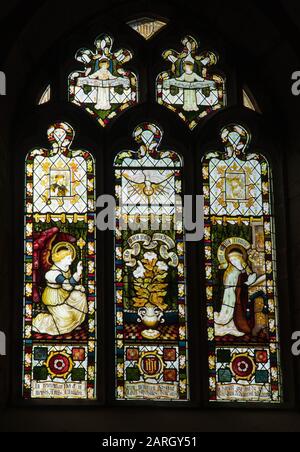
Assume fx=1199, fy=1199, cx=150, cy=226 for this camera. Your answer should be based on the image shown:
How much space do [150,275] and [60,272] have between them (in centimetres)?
68

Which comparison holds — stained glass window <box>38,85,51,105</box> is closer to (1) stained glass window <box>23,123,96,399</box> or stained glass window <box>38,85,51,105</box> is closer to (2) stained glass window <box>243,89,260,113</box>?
(1) stained glass window <box>23,123,96,399</box>

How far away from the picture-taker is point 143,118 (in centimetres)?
950

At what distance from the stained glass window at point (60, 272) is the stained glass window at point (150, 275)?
0.23 meters

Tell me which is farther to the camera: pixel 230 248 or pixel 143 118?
pixel 143 118

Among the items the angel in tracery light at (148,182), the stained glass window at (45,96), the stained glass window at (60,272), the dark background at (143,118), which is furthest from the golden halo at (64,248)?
the stained glass window at (45,96)

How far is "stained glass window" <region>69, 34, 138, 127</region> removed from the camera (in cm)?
954

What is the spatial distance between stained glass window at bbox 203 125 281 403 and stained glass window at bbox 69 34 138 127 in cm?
84

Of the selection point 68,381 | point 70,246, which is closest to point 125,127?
point 70,246

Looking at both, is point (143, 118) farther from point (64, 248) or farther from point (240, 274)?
point (240, 274)

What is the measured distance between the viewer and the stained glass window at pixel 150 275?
28.8 ft

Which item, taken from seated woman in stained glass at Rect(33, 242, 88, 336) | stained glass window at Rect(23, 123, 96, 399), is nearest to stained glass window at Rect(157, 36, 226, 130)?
stained glass window at Rect(23, 123, 96, 399)

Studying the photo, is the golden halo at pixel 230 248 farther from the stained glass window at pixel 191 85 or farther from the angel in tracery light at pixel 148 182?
the stained glass window at pixel 191 85

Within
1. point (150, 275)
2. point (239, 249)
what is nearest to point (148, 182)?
point (150, 275)
